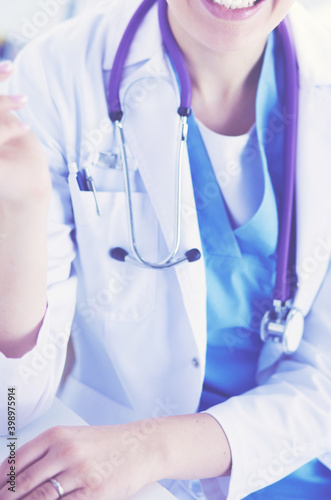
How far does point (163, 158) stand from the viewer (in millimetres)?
875

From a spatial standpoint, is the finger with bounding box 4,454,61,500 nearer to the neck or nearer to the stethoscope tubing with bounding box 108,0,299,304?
the stethoscope tubing with bounding box 108,0,299,304

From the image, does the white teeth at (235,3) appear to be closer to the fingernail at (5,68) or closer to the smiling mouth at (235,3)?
the smiling mouth at (235,3)

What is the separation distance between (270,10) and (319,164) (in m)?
0.26

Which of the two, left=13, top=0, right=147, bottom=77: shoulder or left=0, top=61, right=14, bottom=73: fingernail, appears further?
left=13, top=0, right=147, bottom=77: shoulder

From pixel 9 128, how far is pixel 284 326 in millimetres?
530

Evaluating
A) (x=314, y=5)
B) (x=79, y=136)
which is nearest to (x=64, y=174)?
(x=79, y=136)

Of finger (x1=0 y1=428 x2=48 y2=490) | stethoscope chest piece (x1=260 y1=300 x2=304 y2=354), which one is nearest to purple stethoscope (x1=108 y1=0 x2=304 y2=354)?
stethoscope chest piece (x1=260 y1=300 x2=304 y2=354)

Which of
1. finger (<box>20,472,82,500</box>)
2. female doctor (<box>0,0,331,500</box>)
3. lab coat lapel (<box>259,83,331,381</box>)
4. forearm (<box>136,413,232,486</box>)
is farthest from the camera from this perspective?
lab coat lapel (<box>259,83,331,381</box>)

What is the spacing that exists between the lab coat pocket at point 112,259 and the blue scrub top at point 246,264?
0.34 feet

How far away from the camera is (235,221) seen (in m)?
0.93

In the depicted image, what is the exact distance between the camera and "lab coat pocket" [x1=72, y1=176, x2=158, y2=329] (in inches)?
34.0

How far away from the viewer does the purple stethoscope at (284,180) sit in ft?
2.77

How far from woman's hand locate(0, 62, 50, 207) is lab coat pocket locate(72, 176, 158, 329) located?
0.21 metres

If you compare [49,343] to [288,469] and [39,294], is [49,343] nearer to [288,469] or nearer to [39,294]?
[39,294]
